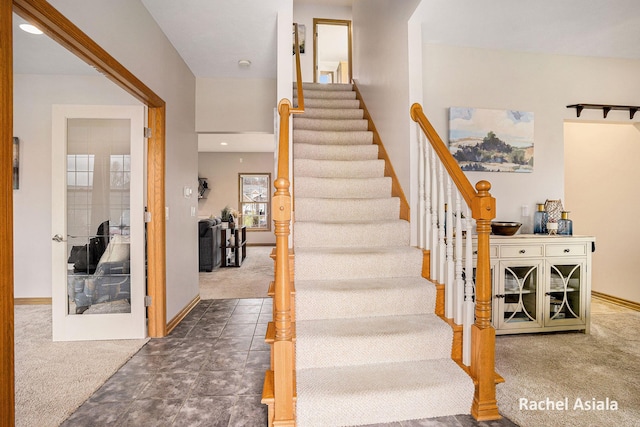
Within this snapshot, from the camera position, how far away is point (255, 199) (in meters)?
9.85

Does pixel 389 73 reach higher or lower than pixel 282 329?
higher

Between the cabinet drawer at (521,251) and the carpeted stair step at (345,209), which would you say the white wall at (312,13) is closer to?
the carpeted stair step at (345,209)

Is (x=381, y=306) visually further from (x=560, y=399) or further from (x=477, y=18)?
(x=477, y=18)

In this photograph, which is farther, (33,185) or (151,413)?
(33,185)

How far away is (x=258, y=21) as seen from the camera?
2955 millimetres

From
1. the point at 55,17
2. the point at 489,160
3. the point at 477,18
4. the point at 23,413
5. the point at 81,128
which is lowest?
the point at 23,413

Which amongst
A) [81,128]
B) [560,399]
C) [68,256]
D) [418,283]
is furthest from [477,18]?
[68,256]

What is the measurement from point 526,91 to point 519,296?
82.6 inches

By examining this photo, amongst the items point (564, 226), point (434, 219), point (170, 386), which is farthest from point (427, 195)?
point (170, 386)

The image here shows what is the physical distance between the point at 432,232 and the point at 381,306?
2.10 feet

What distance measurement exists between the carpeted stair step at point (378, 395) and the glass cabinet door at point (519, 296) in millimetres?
1404

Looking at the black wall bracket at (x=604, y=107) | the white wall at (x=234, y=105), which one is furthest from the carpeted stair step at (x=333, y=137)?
the black wall bracket at (x=604, y=107)

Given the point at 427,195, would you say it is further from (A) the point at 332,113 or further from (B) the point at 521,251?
(A) the point at 332,113

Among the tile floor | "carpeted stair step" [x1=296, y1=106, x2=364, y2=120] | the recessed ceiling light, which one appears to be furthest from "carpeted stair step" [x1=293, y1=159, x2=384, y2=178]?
the recessed ceiling light
